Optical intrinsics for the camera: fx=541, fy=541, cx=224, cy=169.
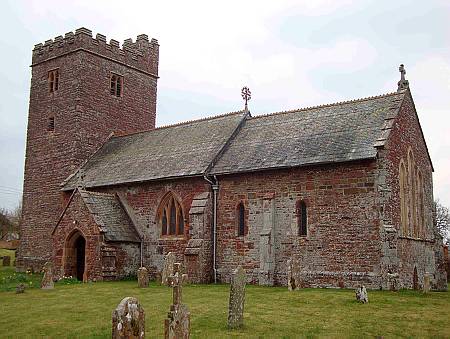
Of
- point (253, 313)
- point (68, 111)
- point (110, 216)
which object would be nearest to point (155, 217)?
point (110, 216)

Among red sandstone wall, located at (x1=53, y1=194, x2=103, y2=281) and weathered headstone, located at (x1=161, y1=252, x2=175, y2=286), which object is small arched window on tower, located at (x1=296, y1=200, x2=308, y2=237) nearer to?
weathered headstone, located at (x1=161, y1=252, x2=175, y2=286)

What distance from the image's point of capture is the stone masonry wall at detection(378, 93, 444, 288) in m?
20.7

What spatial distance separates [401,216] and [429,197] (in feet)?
17.1

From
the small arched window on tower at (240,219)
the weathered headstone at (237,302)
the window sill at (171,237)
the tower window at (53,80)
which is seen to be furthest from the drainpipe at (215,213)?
the tower window at (53,80)

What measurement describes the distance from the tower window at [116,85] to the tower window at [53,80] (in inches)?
145

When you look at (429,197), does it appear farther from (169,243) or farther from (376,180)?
(169,243)

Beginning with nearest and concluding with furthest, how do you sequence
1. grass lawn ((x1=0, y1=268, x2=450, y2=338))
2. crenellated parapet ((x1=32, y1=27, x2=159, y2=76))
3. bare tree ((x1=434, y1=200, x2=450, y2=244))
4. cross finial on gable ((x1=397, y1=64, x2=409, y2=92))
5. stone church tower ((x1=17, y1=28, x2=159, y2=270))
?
grass lawn ((x1=0, y1=268, x2=450, y2=338)) < cross finial on gable ((x1=397, y1=64, x2=409, y2=92)) < stone church tower ((x1=17, y1=28, x2=159, y2=270)) < crenellated parapet ((x1=32, y1=27, x2=159, y2=76)) < bare tree ((x1=434, y1=200, x2=450, y2=244))

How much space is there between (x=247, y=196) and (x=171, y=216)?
487 centimetres

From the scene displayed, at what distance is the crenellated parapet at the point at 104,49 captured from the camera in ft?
118

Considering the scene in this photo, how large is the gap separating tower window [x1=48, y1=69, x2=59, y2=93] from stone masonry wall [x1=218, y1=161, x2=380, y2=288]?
17105 mm

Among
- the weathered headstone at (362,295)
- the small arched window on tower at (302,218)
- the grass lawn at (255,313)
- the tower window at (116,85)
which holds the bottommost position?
the grass lawn at (255,313)

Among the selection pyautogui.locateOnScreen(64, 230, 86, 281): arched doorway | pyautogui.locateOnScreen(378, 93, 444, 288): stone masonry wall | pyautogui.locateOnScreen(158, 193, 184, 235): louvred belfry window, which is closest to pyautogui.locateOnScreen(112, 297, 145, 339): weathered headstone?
pyautogui.locateOnScreen(378, 93, 444, 288): stone masonry wall

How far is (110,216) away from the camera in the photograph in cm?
2775

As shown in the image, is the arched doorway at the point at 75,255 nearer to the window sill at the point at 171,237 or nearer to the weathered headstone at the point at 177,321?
the window sill at the point at 171,237
